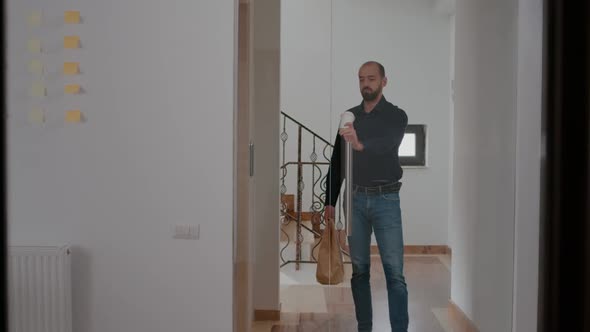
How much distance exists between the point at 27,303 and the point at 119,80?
3.41 feet

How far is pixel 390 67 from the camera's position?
2.65 meters

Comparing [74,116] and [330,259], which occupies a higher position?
[74,116]

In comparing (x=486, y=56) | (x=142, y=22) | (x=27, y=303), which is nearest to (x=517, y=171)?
(x=486, y=56)

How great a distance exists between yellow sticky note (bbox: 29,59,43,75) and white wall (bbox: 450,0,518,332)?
1973 mm

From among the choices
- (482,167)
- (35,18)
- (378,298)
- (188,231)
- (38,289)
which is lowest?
(378,298)

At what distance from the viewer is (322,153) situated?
268cm

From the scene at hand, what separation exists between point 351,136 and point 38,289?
1564 millimetres

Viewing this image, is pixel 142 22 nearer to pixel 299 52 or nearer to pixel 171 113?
pixel 171 113

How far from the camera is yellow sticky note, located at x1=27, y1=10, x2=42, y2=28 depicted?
2375 mm

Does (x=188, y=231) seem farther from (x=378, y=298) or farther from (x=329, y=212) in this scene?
(x=378, y=298)

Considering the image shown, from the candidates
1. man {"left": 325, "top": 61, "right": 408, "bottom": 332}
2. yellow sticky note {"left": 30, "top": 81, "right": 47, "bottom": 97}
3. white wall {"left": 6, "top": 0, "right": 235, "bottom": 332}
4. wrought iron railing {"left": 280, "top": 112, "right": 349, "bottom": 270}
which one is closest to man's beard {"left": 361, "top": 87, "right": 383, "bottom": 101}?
man {"left": 325, "top": 61, "right": 408, "bottom": 332}

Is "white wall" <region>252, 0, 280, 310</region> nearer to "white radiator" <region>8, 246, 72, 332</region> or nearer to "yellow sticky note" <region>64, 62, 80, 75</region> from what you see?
"yellow sticky note" <region>64, 62, 80, 75</region>

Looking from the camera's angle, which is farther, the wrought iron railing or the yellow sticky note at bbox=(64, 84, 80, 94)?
the wrought iron railing

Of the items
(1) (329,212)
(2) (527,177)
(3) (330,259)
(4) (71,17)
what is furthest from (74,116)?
(2) (527,177)
